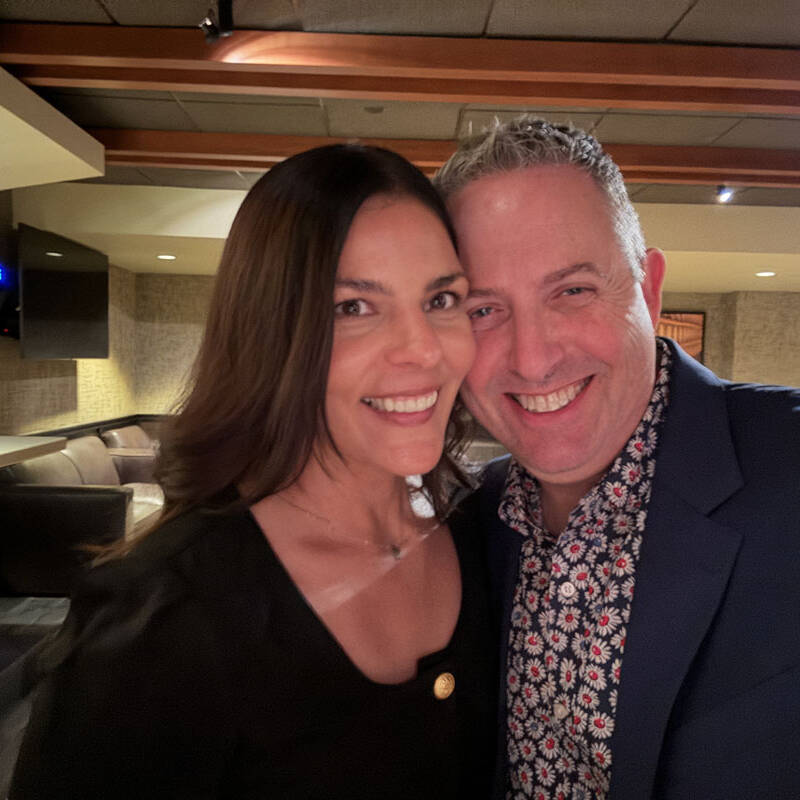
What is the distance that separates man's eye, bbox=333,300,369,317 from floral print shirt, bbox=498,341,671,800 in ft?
1.70

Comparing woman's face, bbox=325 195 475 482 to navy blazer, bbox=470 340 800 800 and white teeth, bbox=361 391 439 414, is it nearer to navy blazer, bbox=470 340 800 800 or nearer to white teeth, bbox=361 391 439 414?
white teeth, bbox=361 391 439 414

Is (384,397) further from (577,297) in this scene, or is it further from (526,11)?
(526,11)

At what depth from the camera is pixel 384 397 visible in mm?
1125

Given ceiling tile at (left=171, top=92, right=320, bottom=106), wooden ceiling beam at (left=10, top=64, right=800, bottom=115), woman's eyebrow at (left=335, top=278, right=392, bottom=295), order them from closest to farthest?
woman's eyebrow at (left=335, top=278, right=392, bottom=295) → wooden ceiling beam at (left=10, top=64, right=800, bottom=115) → ceiling tile at (left=171, top=92, right=320, bottom=106)

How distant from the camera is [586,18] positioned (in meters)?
2.76

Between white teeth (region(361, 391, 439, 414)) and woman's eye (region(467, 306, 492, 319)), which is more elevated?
woman's eye (region(467, 306, 492, 319))

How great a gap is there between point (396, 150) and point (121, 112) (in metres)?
1.80

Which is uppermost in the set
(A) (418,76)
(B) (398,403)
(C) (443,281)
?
(A) (418,76)

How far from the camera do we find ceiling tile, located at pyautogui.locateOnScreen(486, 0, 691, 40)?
2650 mm

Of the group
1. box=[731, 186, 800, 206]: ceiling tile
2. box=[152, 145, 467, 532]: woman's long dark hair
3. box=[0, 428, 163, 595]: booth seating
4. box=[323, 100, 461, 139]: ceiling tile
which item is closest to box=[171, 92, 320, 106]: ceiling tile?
box=[323, 100, 461, 139]: ceiling tile

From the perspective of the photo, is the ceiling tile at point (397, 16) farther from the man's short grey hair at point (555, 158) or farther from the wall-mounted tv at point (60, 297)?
the wall-mounted tv at point (60, 297)

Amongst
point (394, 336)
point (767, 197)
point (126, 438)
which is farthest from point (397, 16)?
point (126, 438)

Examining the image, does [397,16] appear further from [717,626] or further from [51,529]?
[51,529]

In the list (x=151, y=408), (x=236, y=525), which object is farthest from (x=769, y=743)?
(x=151, y=408)
